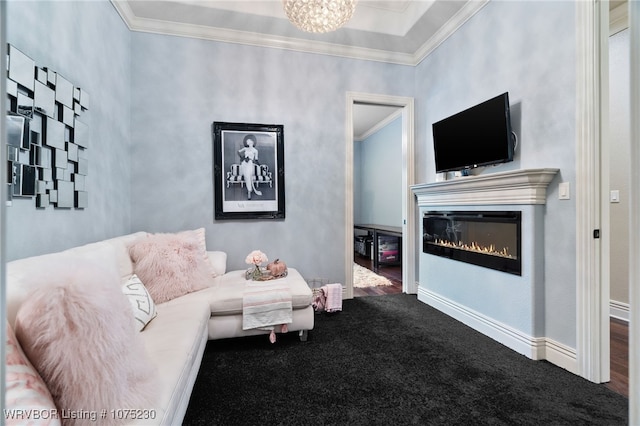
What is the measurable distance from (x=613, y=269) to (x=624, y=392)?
1694mm

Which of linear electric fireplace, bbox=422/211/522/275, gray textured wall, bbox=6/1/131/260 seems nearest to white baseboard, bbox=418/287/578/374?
linear electric fireplace, bbox=422/211/522/275

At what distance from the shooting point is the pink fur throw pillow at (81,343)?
75cm

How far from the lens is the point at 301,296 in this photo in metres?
2.18

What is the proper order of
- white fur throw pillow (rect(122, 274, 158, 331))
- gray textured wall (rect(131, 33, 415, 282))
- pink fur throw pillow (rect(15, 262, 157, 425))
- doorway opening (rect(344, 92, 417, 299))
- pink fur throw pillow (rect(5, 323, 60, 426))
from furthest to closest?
doorway opening (rect(344, 92, 417, 299)) → gray textured wall (rect(131, 33, 415, 282)) → white fur throw pillow (rect(122, 274, 158, 331)) → pink fur throw pillow (rect(15, 262, 157, 425)) → pink fur throw pillow (rect(5, 323, 60, 426))

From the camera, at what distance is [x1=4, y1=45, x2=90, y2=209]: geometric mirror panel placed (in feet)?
4.48

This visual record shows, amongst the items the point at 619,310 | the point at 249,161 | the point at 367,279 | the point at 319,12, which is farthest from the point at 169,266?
the point at 619,310

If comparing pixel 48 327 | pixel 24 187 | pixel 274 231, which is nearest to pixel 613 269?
pixel 274 231

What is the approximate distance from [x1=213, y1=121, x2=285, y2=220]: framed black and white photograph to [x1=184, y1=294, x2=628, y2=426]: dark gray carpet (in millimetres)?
1352

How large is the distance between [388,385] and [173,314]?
53.4 inches

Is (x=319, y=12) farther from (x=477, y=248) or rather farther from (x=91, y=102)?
(x=477, y=248)

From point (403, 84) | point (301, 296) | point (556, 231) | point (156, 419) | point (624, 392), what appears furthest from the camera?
point (403, 84)

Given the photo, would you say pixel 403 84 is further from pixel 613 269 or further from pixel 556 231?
pixel 613 269

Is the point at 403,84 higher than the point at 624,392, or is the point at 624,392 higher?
the point at 403,84

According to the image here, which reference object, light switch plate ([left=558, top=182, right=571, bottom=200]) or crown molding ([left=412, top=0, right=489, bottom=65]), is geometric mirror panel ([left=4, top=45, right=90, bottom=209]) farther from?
crown molding ([left=412, top=0, right=489, bottom=65])
